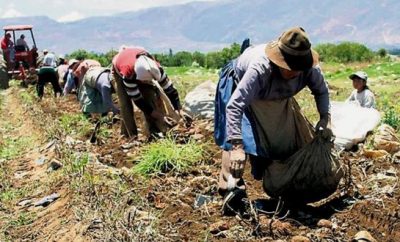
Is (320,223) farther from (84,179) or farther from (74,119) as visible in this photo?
(74,119)

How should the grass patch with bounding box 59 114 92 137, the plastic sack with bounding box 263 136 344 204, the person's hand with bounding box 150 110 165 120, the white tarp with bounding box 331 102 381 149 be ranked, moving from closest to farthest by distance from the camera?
the plastic sack with bounding box 263 136 344 204
the white tarp with bounding box 331 102 381 149
the person's hand with bounding box 150 110 165 120
the grass patch with bounding box 59 114 92 137

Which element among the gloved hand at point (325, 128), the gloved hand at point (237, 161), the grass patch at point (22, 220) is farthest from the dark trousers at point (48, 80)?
the gloved hand at point (237, 161)

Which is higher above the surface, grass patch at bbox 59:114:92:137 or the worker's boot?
the worker's boot

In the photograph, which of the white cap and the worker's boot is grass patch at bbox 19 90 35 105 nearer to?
the white cap

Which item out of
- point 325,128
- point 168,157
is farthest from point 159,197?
point 325,128

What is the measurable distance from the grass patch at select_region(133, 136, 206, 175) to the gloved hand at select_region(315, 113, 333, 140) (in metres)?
1.53

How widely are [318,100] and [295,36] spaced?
61 centimetres

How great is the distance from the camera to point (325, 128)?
166 inches

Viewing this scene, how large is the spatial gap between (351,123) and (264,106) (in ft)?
8.11

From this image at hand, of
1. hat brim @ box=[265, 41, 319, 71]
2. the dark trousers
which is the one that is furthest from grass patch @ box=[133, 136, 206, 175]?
the dark trousers

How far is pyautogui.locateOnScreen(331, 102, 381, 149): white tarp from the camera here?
244 inches

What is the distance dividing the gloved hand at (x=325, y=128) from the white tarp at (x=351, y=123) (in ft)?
6.27

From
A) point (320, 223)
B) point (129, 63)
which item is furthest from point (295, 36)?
point (129, 63)

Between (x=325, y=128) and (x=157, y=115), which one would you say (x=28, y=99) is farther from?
(x=325, y=128)
